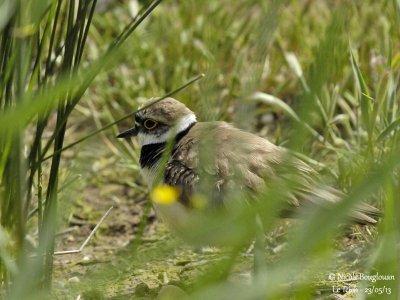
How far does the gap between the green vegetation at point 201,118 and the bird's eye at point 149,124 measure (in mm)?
296

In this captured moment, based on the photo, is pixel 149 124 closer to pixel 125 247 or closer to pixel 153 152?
pixel 153 152

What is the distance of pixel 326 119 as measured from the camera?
3994 mm

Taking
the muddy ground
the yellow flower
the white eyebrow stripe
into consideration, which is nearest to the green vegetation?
the muddy ground

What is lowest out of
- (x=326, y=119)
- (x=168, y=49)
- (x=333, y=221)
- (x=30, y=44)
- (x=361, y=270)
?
(x=361, y=270)

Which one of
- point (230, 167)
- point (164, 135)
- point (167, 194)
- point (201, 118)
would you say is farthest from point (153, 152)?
point (230, 167)

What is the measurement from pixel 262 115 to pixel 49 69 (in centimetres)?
221

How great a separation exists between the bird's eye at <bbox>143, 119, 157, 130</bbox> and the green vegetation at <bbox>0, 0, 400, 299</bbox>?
0.30 metres

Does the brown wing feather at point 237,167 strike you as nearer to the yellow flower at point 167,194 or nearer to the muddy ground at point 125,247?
the yellow flower at point 167,194

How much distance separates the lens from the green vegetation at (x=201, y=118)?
77.6 inches

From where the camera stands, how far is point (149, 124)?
13.5 feet

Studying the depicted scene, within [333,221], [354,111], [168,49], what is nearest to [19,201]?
[333,221]

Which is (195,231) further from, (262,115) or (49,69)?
(262,115)

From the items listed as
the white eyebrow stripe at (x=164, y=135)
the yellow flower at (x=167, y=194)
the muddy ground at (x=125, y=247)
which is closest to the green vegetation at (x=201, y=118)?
the muddy ground at (x=125, y=247)

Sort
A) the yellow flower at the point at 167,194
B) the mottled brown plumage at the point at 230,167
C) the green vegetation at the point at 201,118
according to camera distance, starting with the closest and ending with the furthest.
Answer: the green vegetation at the point at 201,118 < the mottled brown plumage at the point at 230,167 < the yellow flower at the point at 167,194
